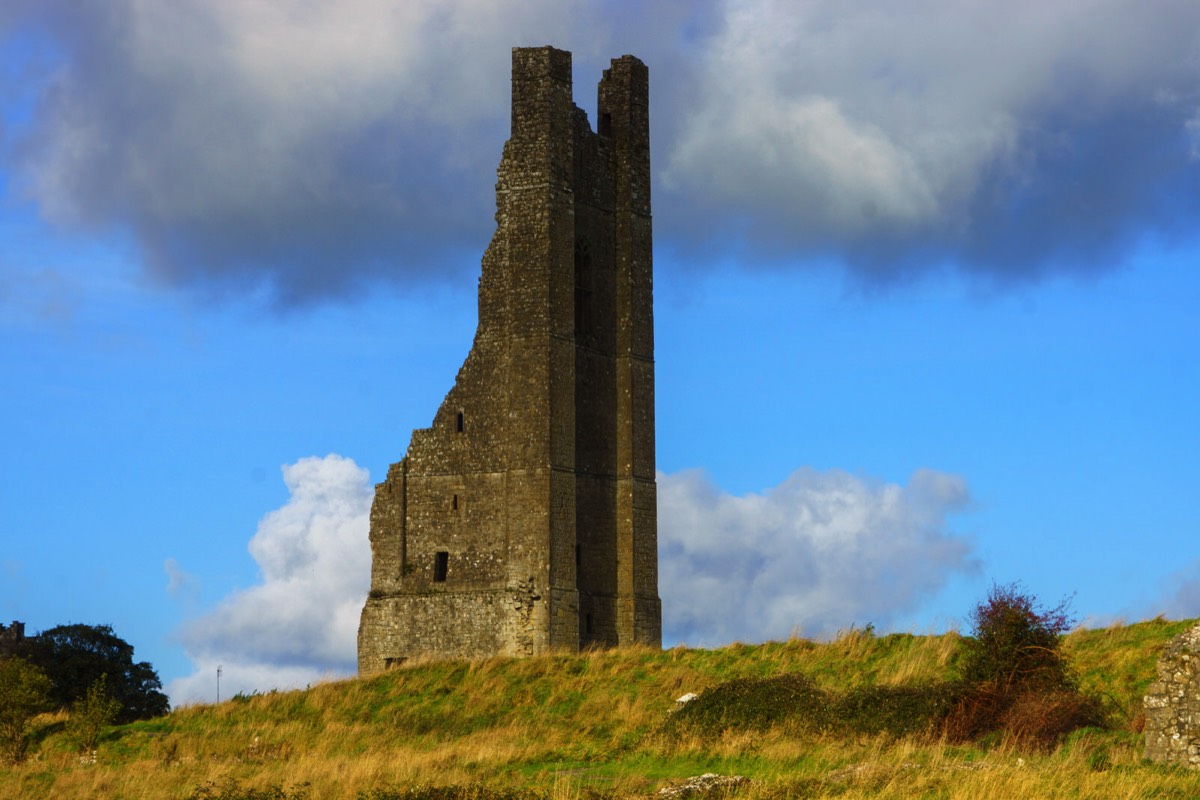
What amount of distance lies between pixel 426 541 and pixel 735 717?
732 inches

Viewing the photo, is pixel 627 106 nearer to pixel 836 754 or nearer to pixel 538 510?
pixel 538 510

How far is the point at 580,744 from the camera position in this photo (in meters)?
25.5

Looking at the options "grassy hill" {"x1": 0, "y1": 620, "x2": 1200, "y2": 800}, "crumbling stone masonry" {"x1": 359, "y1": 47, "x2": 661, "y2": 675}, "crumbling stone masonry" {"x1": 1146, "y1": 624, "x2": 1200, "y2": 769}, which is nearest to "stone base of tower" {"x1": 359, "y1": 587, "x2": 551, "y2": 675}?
"crumbling stone masonry" {"x1": 359, "y1": 47, "x2": 661, "y2": 675}

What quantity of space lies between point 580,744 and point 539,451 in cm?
1647

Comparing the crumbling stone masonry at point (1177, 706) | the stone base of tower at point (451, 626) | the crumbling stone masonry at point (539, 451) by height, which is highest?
the crumbling stone masonry at point (539, 451)

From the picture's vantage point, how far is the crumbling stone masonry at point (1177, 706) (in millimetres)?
18578

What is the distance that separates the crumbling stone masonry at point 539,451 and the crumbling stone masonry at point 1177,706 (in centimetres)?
2259

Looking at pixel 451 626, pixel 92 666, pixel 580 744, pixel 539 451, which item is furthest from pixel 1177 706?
pixel 92 666

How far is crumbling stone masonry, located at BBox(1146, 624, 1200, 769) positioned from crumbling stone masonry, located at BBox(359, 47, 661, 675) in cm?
2259

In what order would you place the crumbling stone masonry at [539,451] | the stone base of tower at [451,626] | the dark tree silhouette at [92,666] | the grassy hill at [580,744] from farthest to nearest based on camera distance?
the dark tree silhouette at [92,666], the crumbling stone masonry at [539,451], the stone base of tower at [451,626], the grassy hill at [580,744]

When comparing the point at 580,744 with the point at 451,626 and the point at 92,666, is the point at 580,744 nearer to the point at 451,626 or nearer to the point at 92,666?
the point at 451,626

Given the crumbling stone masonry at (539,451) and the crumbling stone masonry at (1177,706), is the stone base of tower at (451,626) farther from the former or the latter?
the crumbling stone masonry at (1177,706)

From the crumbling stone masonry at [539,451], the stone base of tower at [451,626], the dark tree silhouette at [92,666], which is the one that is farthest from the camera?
the dark tree silhouette at [92,666]

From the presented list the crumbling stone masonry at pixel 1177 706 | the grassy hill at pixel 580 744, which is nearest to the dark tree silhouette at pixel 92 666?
the grassy hill at pixel 580 744
